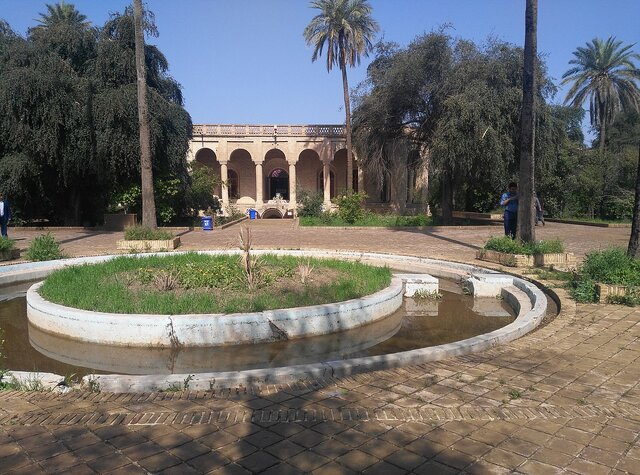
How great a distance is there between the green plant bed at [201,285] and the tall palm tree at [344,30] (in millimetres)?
21783

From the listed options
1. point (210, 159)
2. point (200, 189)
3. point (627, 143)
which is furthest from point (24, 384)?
point (627, 143)

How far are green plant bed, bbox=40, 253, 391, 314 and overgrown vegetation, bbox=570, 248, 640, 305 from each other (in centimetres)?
288

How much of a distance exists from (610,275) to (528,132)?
4.57 m

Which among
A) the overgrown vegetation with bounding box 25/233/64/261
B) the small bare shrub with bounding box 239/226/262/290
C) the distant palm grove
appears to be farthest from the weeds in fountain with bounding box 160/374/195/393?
the distant palm grove

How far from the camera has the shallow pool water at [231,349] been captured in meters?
4.94

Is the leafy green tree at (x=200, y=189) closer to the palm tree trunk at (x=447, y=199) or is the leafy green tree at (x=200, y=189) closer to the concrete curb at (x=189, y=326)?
the palm tree trunk at (x=447, y=199)

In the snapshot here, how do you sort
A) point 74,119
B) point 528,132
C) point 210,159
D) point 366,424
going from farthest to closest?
1. point 210,159
2. point 74,119
3. point 528,132
4. point 366,424

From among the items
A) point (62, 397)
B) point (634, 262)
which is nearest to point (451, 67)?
point (634, 262)

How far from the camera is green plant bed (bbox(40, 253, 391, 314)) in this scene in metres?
5.79

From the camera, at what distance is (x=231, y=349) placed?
5.30m

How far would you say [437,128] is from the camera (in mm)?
21344

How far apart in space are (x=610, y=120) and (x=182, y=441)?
40595 mm

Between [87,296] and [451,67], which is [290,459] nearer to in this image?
[87,296]

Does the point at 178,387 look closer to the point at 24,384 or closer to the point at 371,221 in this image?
the point at 24,384
